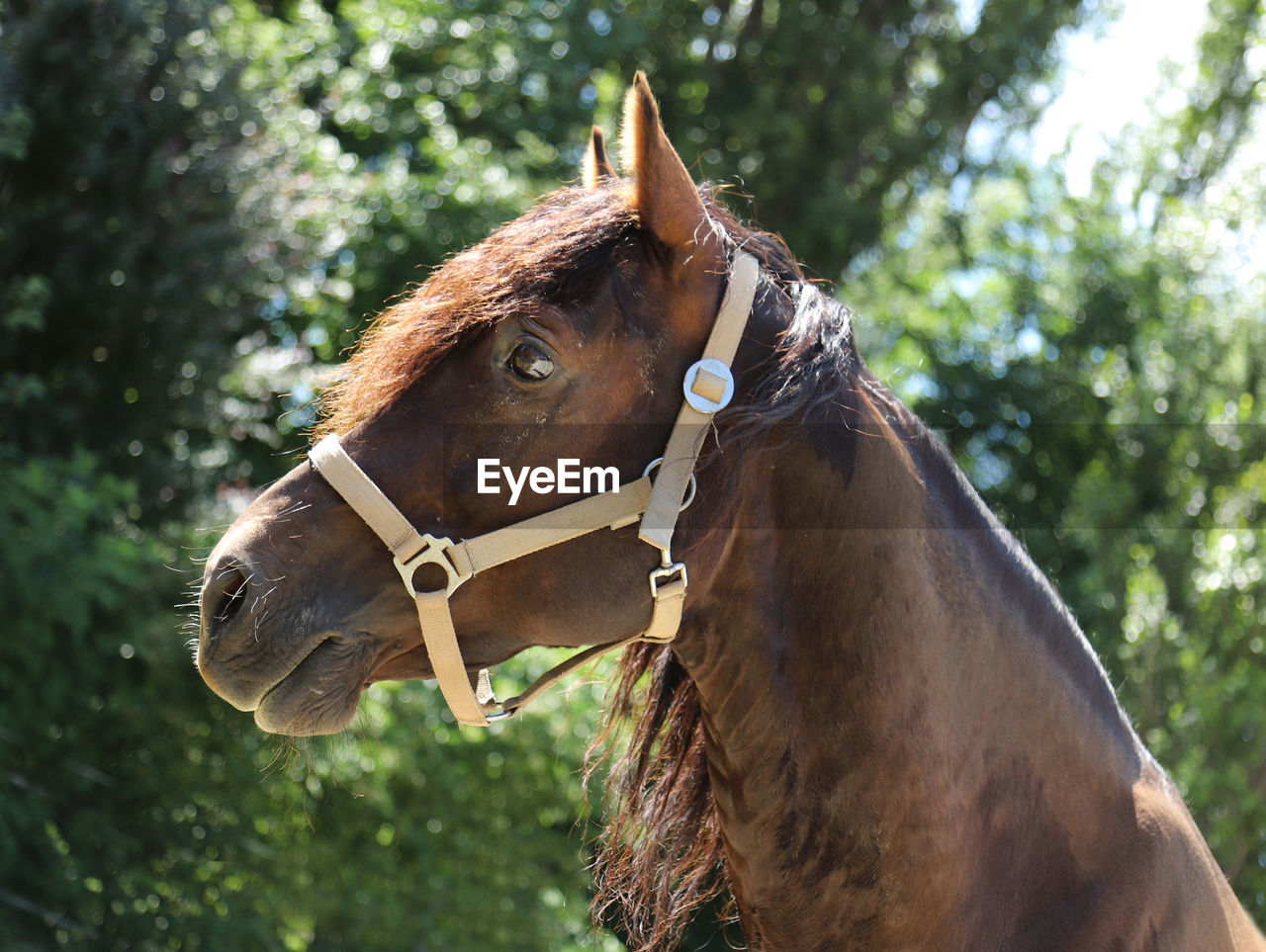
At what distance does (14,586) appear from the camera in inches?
176

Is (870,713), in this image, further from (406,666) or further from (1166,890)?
(406,666)

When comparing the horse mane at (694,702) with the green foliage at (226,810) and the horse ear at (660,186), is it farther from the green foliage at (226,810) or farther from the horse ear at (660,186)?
the green foliage at (226,810)

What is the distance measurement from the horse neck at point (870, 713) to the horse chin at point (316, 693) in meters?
0.54

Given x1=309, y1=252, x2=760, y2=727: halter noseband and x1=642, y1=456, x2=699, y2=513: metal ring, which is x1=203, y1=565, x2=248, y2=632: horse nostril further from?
Result: x1=642, y1=456, x2=699, y2=513: metal ring

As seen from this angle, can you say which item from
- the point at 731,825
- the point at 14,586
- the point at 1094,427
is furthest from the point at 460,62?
the point at 731,825

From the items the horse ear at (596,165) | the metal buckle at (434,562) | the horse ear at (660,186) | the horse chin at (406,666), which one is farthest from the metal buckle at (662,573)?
the horse ear at (596,165)

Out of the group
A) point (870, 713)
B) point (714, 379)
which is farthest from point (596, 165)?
point (870, 713)

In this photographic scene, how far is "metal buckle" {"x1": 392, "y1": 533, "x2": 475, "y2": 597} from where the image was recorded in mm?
1562

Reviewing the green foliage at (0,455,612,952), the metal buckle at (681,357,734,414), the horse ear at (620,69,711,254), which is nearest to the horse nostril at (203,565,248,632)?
the metal buckle at (681,357,734,414)

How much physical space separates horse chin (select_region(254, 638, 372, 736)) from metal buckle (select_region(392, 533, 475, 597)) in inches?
4.9

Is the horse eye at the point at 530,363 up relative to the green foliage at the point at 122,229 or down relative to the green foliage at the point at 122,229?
up

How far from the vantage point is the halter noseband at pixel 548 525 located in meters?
1.56

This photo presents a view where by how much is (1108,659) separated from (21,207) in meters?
6.35

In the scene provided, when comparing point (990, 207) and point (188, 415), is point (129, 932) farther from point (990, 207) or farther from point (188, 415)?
point (990, 207)
